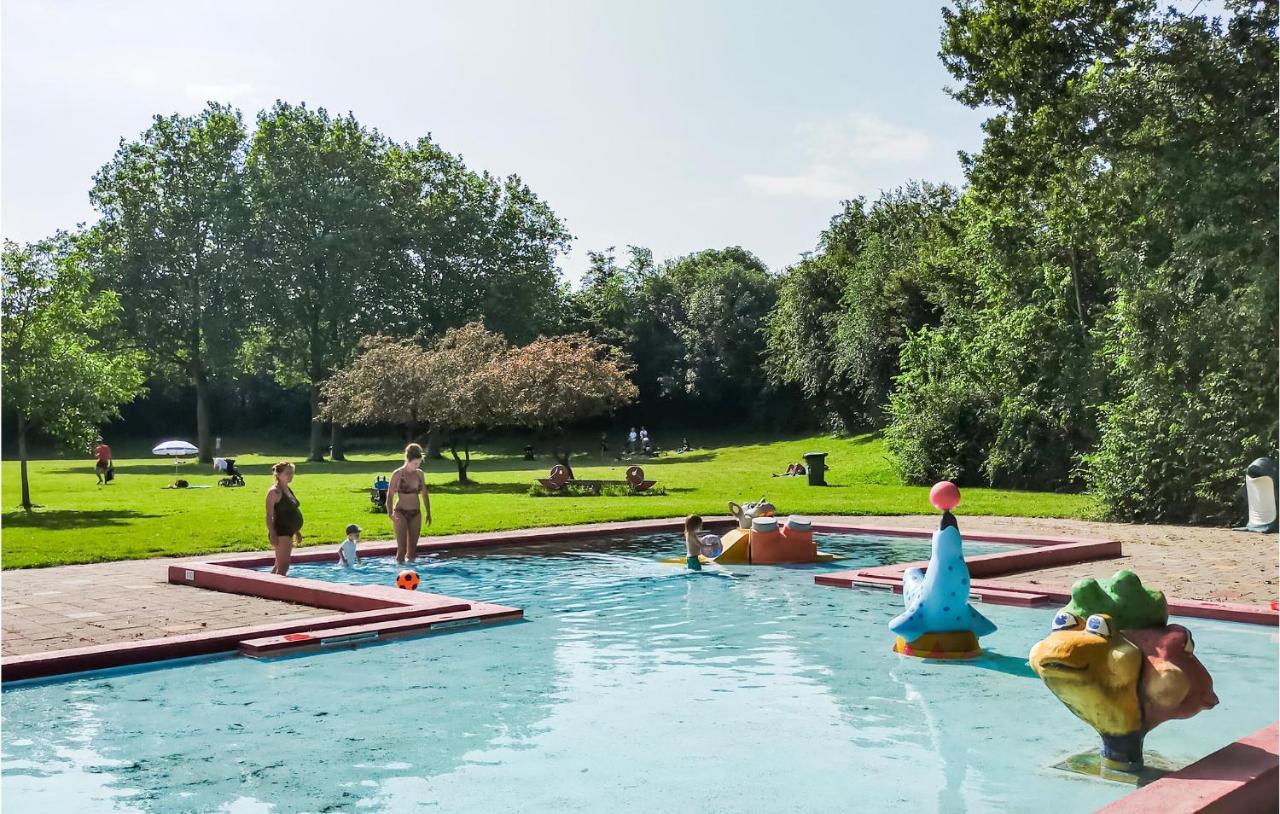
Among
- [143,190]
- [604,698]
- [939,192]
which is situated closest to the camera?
[604,698]

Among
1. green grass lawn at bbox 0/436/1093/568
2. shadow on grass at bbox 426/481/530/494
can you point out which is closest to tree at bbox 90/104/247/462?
green grass lawn at bbox 0/436/1093/568

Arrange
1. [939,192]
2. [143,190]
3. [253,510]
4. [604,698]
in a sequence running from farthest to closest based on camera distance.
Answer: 1. [143,190]
2. [939,192]
3. [253,510]
4. [604,698]

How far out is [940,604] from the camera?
8.94m

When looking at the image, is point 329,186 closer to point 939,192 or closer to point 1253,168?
point 939,192

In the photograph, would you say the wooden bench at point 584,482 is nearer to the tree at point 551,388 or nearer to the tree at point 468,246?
the tree at point 551,388

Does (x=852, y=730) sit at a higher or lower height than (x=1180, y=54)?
lower

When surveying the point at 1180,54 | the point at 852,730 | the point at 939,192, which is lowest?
the point at 852,730

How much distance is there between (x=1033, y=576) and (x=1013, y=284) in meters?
19.6

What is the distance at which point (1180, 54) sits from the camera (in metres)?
18.4

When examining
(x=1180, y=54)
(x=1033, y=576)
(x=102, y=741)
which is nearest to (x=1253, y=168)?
(x=1180, y=54)

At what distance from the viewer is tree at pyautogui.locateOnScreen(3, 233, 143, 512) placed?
2255cm

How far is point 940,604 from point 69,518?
759 inches

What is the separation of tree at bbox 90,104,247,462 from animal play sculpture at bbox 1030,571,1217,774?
172 feet

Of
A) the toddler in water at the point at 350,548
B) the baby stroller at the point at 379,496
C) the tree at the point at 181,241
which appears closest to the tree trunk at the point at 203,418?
the tree at the point at 181,241
